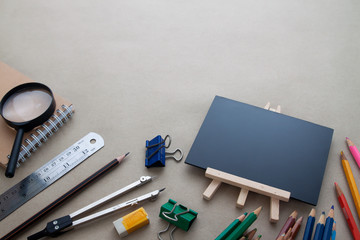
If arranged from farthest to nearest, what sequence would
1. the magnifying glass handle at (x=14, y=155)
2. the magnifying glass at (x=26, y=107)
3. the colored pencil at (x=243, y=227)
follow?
the magnifying glass at (x=26, y=107), the magnifying glass handle at (x=14, y=155), the colored pencil at (x=243, y=227)

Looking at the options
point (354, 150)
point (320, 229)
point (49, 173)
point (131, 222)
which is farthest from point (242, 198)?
point (49, 173)

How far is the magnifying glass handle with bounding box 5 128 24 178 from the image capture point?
1.14 metres

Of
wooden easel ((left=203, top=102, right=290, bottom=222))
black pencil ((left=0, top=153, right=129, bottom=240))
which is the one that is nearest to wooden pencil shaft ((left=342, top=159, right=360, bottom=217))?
wooden easel ((left=203, top=102, right=290, bottom=222))

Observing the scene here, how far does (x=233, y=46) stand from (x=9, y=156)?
118 cm

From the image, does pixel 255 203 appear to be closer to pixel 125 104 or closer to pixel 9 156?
pixel 125 104

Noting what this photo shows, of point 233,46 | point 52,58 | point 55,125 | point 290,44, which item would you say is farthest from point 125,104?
point 290,44

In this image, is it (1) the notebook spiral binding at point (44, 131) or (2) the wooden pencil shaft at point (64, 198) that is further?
(1) the notebook spiral binding at point (44, 131)

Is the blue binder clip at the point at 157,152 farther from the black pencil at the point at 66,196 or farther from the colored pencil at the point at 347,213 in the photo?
the colored pencil at the point at 347,213

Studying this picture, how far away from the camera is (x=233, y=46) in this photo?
1.76 metres

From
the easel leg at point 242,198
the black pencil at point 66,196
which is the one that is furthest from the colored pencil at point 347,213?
the black pencil at point 66,196

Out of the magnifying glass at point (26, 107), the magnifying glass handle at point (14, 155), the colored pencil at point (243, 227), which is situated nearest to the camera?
the colored pencil at point (243, 227)

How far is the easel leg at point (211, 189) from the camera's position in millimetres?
1202

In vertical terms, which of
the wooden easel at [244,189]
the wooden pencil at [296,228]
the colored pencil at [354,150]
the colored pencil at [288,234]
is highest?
the colored pencil at [354,150]

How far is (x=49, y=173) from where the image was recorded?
4.19 ft
